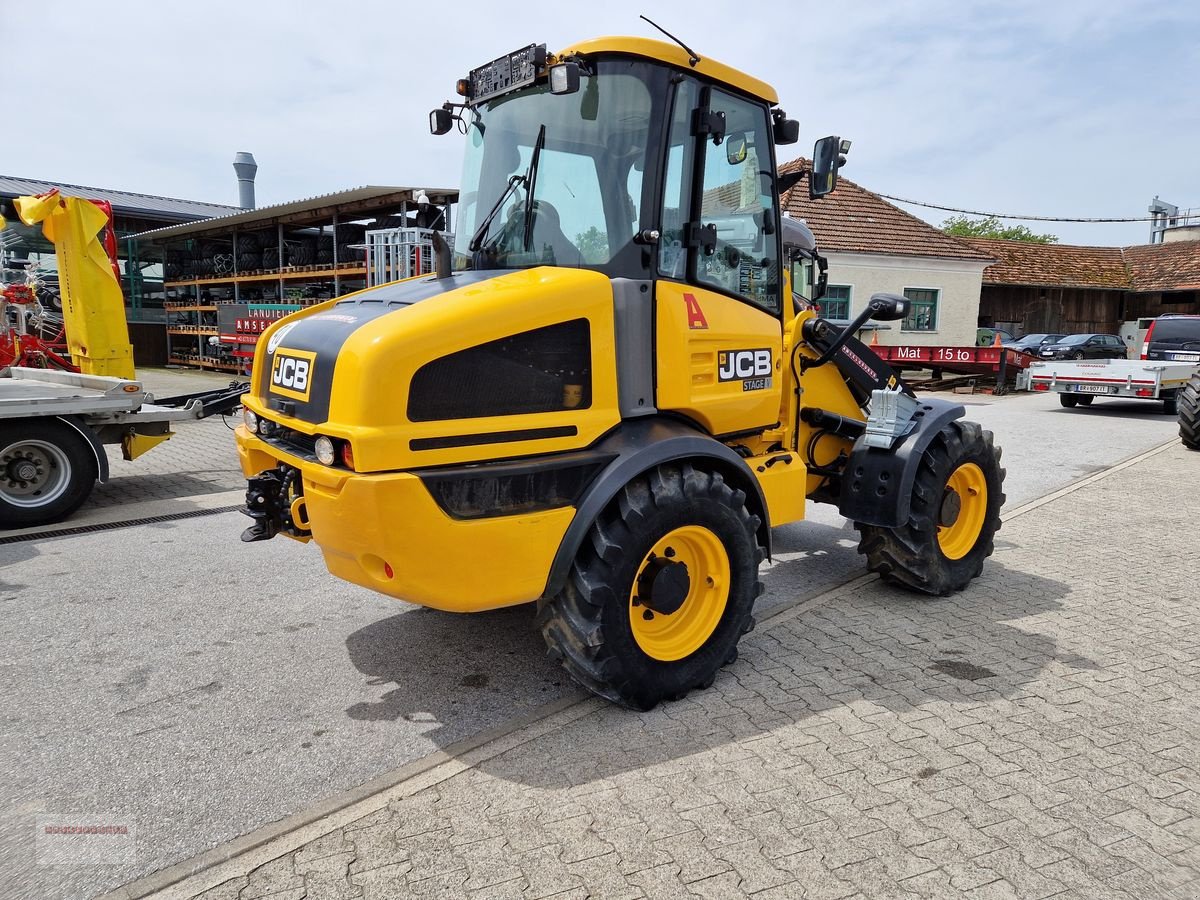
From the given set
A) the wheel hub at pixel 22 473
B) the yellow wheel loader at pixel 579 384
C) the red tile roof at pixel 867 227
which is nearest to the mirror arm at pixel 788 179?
the yellow wheel loader at pixel 579 384

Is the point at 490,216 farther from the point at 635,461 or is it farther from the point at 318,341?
the point at 635,461

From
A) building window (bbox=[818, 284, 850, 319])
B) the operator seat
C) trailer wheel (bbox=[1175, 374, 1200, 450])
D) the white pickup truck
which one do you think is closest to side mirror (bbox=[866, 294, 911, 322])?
the operator seat

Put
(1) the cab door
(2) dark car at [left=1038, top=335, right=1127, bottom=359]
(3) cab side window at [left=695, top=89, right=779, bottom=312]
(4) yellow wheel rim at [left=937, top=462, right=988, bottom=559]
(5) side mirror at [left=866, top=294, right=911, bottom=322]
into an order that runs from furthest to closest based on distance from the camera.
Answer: (2) dark car at [left=1038, top=335, right=1127, bottom=359] < (4) yellow wheel rim at [left=937, top=462, right=988, bottom=559] < (5) side mirror at [left=866, top=294, right=911, bottom=322] < (3) cab side window at [left=695, top=89, right=779, bottom=312] < (1) the cab door

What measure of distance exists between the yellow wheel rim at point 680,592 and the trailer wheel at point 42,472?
18.2ft

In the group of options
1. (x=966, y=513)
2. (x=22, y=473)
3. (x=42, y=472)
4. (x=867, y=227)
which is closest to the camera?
(x=966, y=513)

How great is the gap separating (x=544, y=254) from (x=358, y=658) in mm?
2179

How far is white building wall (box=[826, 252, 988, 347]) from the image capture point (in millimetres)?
22562

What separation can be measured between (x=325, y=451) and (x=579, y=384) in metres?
1.00

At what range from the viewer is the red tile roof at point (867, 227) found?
73.9ft

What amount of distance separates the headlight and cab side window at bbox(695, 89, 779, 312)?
5.81 ft

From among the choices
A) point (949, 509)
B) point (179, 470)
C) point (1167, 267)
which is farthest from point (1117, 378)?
point (1167, 267)

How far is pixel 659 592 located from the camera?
3428 millimetres

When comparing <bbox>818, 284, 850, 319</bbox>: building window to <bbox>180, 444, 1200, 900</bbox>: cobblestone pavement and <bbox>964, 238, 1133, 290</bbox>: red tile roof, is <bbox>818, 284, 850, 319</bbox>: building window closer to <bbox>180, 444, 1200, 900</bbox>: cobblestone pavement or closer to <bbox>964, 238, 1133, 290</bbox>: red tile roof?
<bbox>964, 238, 1133, 290</bbox>: red tile roof

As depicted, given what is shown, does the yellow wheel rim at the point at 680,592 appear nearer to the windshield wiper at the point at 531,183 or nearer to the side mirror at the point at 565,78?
the windshield wiper at the point at 531,183
